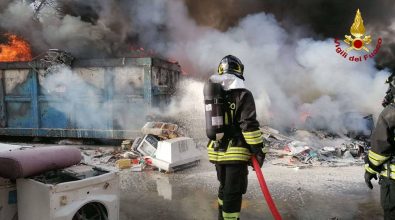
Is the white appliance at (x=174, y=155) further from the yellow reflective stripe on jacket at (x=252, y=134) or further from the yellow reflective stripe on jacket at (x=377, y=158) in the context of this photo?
the yellow reflective stripe on jacket at (x=377, y=158)

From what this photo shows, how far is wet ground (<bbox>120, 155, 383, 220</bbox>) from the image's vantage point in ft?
14.1

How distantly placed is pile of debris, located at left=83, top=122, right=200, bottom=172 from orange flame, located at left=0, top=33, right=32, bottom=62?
4.54 metres

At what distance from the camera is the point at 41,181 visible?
294 centimetres

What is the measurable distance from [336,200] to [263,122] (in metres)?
5.19

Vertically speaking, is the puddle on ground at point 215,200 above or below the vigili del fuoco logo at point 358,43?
below

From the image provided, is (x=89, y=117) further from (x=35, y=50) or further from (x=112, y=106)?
(x=35, y=50)

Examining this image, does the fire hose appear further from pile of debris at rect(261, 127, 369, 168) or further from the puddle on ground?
pile of debris at rect(261, 127, 369, 168)

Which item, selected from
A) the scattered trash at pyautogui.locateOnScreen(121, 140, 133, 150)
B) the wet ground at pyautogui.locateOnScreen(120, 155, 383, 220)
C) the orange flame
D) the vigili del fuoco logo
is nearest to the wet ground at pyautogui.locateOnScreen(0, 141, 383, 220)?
the wet ground at pyautogui.locateOnScreen(120, 155, 383, 220)

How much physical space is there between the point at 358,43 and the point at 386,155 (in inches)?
393

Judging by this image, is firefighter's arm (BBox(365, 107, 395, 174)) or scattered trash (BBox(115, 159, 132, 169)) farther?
scattered trash (BBox(115, 159, 132, 169))

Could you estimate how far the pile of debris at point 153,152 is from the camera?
6344mm

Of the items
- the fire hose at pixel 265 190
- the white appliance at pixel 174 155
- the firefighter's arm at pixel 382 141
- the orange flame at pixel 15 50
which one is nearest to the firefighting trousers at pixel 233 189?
the fire hose at pixel 265 190

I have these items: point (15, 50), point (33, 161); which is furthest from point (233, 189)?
point (15, 50)

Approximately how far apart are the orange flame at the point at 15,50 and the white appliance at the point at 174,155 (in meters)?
6.79
